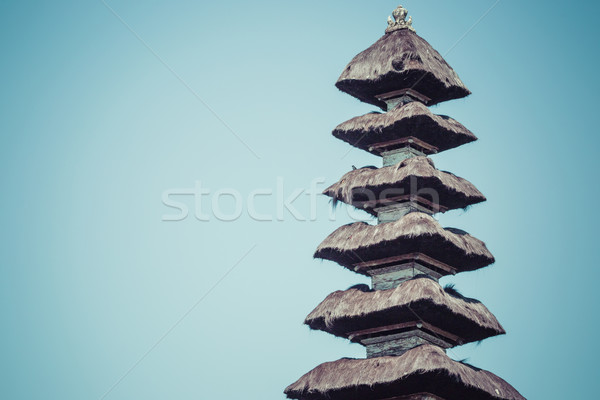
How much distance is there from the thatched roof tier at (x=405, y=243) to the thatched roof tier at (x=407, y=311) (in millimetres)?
1220

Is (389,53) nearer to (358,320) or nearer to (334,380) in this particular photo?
(358,320)

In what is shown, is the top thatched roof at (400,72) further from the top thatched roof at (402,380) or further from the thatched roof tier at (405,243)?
the top thatched roof at (402,380)

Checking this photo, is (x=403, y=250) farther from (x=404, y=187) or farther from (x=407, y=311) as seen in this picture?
(x=407, y=311)

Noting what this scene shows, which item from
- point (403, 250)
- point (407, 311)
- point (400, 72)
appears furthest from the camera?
point (400, 72)

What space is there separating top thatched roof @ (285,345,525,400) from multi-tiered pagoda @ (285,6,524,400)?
39 millimetres

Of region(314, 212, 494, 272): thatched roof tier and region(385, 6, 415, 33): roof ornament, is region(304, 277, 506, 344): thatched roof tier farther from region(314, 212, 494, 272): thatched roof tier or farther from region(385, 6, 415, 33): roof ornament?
region(385, 6, 415, 33): roof ornament

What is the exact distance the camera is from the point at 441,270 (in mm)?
29219

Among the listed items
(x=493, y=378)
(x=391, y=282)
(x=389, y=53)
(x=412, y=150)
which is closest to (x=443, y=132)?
(x=412, y=150)

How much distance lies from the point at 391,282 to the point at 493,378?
4.26 m

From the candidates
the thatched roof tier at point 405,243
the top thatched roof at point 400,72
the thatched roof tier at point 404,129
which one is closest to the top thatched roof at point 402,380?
the thatched roof tier at point 405,243

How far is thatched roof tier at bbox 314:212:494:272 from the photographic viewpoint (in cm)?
2741

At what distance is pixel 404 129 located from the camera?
29.9m

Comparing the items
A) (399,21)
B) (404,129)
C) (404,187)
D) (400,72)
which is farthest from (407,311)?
(399,21)

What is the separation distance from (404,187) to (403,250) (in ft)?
7.03
